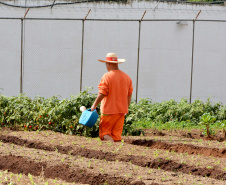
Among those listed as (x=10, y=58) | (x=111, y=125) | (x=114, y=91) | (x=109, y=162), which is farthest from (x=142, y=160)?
(x=10, y=58)

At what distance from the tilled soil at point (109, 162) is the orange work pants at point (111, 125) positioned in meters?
0.36

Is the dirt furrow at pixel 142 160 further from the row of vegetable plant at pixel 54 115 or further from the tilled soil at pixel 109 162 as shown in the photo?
the row of vegetable plant at pixel 54 115

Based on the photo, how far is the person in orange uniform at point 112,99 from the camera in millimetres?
7367

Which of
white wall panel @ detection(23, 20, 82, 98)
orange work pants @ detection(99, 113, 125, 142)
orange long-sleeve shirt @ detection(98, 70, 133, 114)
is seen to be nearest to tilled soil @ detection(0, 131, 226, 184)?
orange work pants @ detection(99, 113, 125, 142)

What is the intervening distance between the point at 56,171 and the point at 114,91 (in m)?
2.70

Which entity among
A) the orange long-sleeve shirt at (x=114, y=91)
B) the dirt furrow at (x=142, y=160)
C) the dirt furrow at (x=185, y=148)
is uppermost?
the orange long-sleeve shirt at (x=114, y=91)

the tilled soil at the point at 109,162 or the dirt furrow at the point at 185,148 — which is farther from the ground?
the tilled soil at the point at 109,162

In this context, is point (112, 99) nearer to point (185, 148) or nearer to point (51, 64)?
point (185, 148)

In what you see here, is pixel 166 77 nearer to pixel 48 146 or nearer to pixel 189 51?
pixel 189 51

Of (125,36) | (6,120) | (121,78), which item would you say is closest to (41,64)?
(125,36)

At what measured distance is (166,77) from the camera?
14.7 meters

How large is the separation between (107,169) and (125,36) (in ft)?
33.1

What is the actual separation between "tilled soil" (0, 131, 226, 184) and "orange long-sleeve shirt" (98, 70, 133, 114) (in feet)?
2.33

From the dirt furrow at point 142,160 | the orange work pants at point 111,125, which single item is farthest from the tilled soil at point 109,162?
the orange work pants at point 111,125
